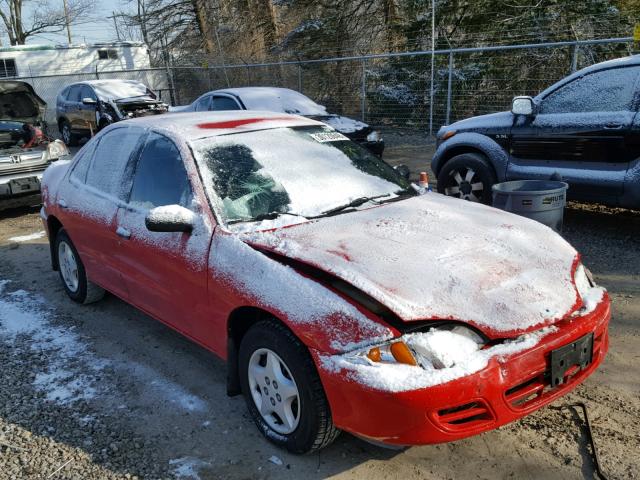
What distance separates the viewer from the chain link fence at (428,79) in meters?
11.3

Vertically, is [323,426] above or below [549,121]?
below

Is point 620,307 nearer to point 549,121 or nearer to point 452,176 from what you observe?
point 549,121

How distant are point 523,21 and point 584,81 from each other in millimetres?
8249

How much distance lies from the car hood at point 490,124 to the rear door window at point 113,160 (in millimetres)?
4043

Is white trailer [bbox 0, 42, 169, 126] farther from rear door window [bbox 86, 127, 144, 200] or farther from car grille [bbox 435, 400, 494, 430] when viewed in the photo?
car grille [bbox 435, 400, 494, 430]

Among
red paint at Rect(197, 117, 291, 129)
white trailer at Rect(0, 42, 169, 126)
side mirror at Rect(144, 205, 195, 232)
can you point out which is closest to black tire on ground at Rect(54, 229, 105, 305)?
red paint at Rect(197, 117, 291, 129)

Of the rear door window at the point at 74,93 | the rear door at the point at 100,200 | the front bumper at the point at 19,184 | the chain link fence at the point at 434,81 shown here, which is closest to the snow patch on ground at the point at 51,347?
the rear door at the point at 100,200

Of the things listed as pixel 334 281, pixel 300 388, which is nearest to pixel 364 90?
pixel 334 281

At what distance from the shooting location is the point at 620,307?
172 inches

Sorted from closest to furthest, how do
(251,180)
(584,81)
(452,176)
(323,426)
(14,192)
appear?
1. (323,426)
2. (251,180)
3. (584,81)
4. (452,176)
5. (14,192)

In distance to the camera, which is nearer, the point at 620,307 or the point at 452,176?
the point at 620,307

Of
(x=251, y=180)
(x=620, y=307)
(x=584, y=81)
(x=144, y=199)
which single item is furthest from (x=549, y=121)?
(x=144, y=199)

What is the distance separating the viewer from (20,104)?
10391 mm

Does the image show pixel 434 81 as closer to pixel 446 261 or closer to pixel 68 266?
pixel 68 266
